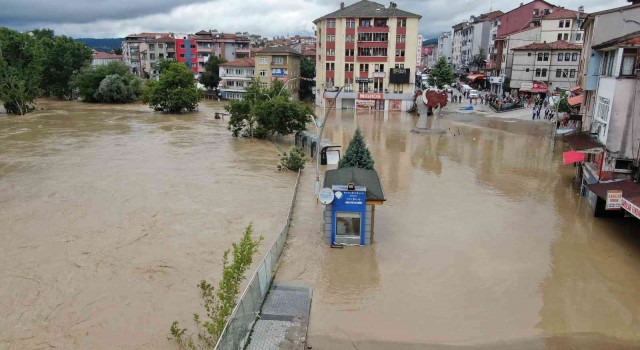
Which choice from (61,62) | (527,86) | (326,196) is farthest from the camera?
(61,62)

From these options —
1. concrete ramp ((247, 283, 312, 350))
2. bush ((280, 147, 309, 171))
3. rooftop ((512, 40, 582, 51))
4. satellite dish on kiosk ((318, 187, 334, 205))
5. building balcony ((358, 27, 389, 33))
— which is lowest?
concrete ramp ((247, 283, 312, 350))

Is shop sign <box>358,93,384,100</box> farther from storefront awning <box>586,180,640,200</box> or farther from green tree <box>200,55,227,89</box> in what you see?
storefront awning <box>586,180,640,200</box>

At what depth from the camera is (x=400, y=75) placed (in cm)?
7012

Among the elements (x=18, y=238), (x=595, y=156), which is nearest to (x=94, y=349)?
(x=18, y=238)

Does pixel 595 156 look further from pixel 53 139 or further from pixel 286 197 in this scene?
pixel 53 139

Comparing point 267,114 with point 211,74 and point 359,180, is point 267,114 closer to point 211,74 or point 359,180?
point 359,180

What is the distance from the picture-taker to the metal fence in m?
10.4

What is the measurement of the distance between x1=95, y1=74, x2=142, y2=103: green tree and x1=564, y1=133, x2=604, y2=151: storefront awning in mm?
71547

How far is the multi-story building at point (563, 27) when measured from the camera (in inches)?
2756

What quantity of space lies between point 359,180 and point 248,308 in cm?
806

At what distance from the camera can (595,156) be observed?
27.4 m

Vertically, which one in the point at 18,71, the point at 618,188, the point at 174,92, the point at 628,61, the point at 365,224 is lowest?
the point at 365,224

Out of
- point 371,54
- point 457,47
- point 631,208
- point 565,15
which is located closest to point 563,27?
point 565,15

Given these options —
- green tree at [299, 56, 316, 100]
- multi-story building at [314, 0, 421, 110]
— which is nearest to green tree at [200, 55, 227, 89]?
green tree at [299, 56, 316, 100]
